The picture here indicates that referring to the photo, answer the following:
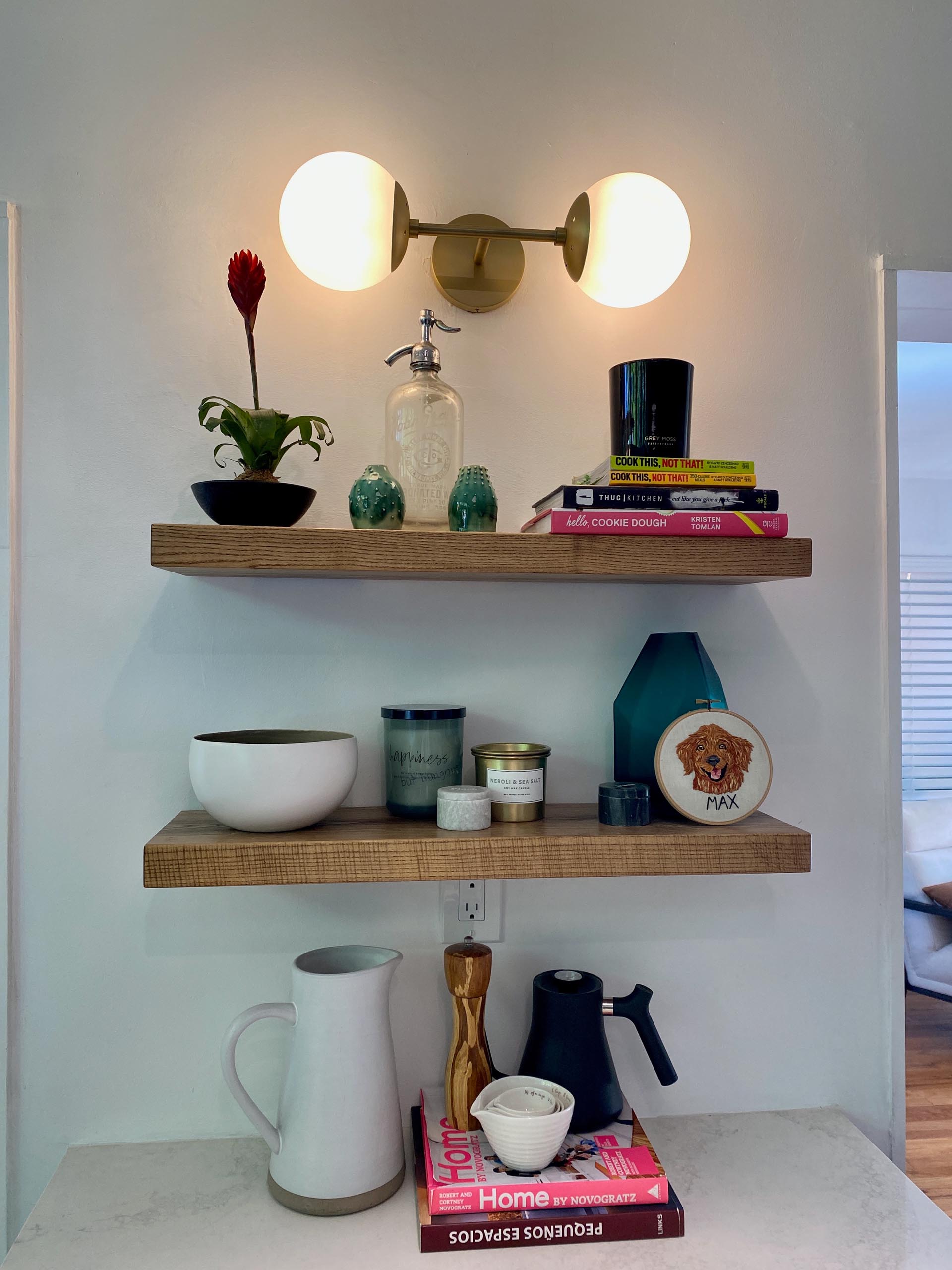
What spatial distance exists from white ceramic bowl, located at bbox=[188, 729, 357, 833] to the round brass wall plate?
1.83 ft

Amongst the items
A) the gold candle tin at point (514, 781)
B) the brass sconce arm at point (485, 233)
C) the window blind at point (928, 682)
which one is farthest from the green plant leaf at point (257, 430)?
the window blind at point (928, 682)

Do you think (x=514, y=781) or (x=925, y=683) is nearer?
(x=514, y=781)

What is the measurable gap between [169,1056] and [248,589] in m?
0.55

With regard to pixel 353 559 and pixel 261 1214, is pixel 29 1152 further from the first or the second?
pixel 353 559

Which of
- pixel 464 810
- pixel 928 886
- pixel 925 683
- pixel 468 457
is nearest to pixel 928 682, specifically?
pixel 925 683

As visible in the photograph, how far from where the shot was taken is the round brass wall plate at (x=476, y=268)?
1070 millimetres

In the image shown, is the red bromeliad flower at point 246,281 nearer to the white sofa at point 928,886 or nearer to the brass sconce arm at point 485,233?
the brass sconce arm at point 485,233

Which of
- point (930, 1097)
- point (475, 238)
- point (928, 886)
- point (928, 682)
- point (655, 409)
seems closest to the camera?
point (655, 409)

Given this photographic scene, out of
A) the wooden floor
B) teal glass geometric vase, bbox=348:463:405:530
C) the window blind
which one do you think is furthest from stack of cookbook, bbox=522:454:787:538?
the window blind

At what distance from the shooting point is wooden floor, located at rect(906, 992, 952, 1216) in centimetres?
190

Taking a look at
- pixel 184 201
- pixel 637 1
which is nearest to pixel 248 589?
pixel 184 201

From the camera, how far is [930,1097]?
234 cm

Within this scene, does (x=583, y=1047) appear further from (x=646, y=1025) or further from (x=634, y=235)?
(x=634, y=235)

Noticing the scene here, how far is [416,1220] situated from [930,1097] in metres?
2.02
